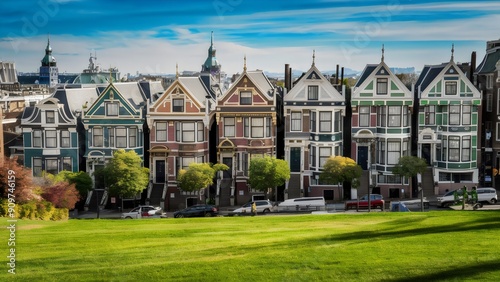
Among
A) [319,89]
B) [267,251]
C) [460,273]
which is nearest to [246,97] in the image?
[319,89]

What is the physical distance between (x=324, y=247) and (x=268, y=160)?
2739cm

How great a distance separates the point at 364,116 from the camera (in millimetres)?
52969

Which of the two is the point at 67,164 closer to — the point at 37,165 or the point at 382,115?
the point at 37,165

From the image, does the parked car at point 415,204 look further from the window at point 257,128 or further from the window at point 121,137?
the window at point 121,137

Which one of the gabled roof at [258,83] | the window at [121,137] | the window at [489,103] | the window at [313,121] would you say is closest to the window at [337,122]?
the window at [313,121]

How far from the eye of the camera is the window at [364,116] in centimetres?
5288

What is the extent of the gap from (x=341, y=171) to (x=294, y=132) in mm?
5895

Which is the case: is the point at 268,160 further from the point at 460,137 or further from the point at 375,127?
the point at 460,137

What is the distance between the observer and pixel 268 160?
162 ft

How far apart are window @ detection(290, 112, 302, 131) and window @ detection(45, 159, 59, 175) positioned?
19.6 meters

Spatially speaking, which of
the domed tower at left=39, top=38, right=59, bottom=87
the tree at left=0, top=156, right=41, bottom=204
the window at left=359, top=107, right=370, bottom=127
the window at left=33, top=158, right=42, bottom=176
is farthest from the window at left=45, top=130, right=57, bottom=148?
the domed tower at left=39, top=38, right=59, bottom=87

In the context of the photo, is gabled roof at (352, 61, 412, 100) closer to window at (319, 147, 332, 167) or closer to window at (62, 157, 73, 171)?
window at (319, 147, 332, 167)

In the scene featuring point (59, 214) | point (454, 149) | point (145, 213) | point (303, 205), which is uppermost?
point (454, 149)

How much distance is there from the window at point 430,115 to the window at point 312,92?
355 inches
